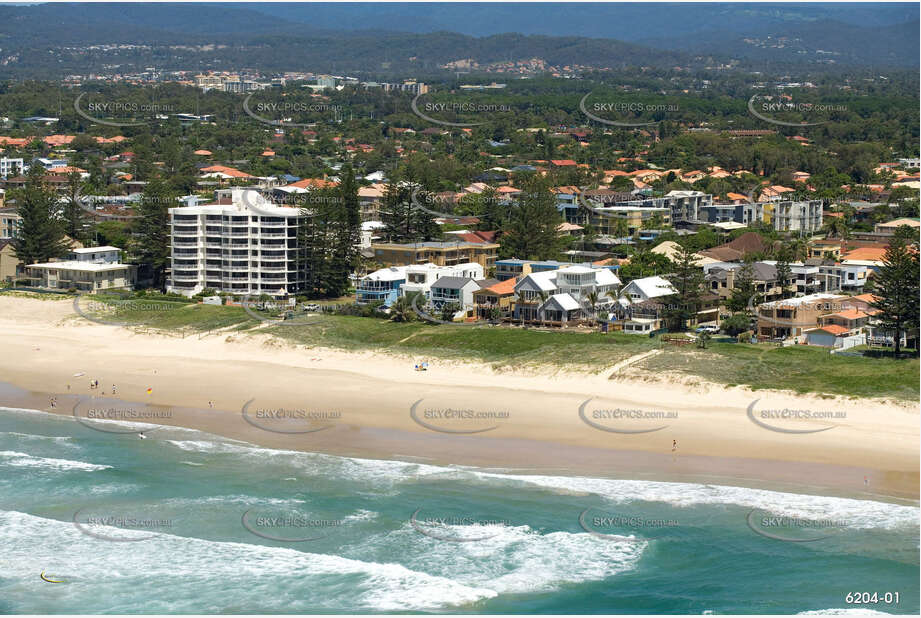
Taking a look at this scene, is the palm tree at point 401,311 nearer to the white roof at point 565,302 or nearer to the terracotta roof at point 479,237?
the white roof at point 565,302

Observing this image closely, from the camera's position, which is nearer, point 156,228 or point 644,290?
point 644,290

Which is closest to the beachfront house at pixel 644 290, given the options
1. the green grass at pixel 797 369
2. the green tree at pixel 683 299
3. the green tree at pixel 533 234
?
the green tree at pixel 683 299


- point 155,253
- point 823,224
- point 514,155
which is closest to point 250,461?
point 155,253

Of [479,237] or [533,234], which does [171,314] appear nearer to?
[479,237]

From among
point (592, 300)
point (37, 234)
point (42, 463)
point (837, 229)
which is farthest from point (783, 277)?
point (37, 234)

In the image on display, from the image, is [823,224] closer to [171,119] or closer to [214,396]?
[214,396]
